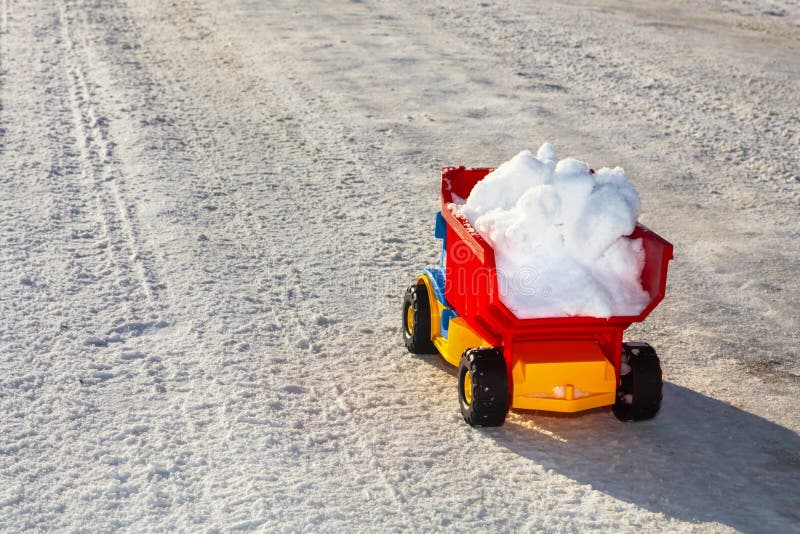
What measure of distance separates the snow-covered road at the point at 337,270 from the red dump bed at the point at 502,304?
45 centimetres

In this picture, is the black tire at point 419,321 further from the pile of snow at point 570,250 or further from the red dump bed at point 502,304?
the pile of snow at point 570,250

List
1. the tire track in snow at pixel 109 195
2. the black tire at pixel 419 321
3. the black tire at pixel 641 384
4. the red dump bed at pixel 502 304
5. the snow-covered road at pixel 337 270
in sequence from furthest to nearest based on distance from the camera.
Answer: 1. the tire track in snow at pixel 109 195
2. the black tire at pixel 419 321
3. the black tire at pixel 641 384
4. the red dump bed at pixel 502 304
5. the snow-covered road at pixel 337 270

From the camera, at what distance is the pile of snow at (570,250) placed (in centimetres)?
450

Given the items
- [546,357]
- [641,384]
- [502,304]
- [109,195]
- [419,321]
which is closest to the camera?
[502,304]

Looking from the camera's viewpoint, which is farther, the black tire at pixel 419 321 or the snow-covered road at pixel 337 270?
the black tire at pixel 419 321

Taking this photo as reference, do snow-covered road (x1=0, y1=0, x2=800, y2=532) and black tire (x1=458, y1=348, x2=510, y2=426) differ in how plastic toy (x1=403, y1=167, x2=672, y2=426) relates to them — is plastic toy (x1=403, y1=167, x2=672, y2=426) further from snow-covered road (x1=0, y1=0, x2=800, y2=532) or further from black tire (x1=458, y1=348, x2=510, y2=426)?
snow-covered road (x1=0, y1=0, x2=800, y2=532)

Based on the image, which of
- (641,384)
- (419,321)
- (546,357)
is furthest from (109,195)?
(641,384)

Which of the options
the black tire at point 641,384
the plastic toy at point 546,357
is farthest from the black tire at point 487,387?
the black tire at point 641,384

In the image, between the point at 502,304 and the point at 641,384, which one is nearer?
the point at 502,304

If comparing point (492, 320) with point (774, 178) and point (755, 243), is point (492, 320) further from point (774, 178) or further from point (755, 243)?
point (774, 178)

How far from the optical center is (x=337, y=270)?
6.44m

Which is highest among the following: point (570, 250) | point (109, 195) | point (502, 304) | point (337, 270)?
point (570, 250)

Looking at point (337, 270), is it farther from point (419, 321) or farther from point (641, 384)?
point (641, 384)

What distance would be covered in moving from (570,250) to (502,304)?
445 millimetres
